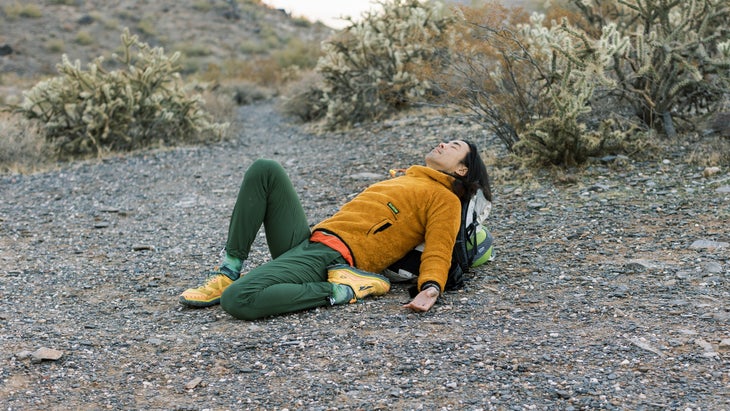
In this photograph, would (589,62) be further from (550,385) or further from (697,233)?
(550,385)

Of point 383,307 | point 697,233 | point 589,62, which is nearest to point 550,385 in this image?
point 383,307

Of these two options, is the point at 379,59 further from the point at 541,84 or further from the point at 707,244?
the point at 707,244

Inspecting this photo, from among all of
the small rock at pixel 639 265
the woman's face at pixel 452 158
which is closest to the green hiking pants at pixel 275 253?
the woman's face at pixel 452 158

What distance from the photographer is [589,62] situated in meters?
5.83

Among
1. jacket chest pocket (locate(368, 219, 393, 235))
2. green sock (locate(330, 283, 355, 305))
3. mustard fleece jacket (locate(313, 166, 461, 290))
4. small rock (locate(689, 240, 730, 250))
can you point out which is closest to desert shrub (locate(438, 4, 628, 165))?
small rock (locate(689, 240, 730, 250))

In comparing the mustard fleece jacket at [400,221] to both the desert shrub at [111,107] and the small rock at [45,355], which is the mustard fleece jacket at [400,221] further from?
the desert shrub at [111,107]

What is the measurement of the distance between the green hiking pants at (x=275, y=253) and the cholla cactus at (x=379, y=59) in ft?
18.9

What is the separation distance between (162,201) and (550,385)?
5014 millimetres

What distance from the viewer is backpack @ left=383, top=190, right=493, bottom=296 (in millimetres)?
3855

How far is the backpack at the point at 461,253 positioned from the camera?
3855 millimetres

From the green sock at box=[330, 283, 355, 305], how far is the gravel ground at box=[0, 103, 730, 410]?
0.15 feet

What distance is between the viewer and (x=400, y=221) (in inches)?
151

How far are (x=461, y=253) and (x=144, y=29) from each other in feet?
86.5

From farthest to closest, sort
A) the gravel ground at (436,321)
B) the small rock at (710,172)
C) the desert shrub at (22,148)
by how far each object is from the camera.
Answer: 1. the desert shrub at (22,148)
2. the small rock at (710,172)
3. the gravel ground at (436,321)
